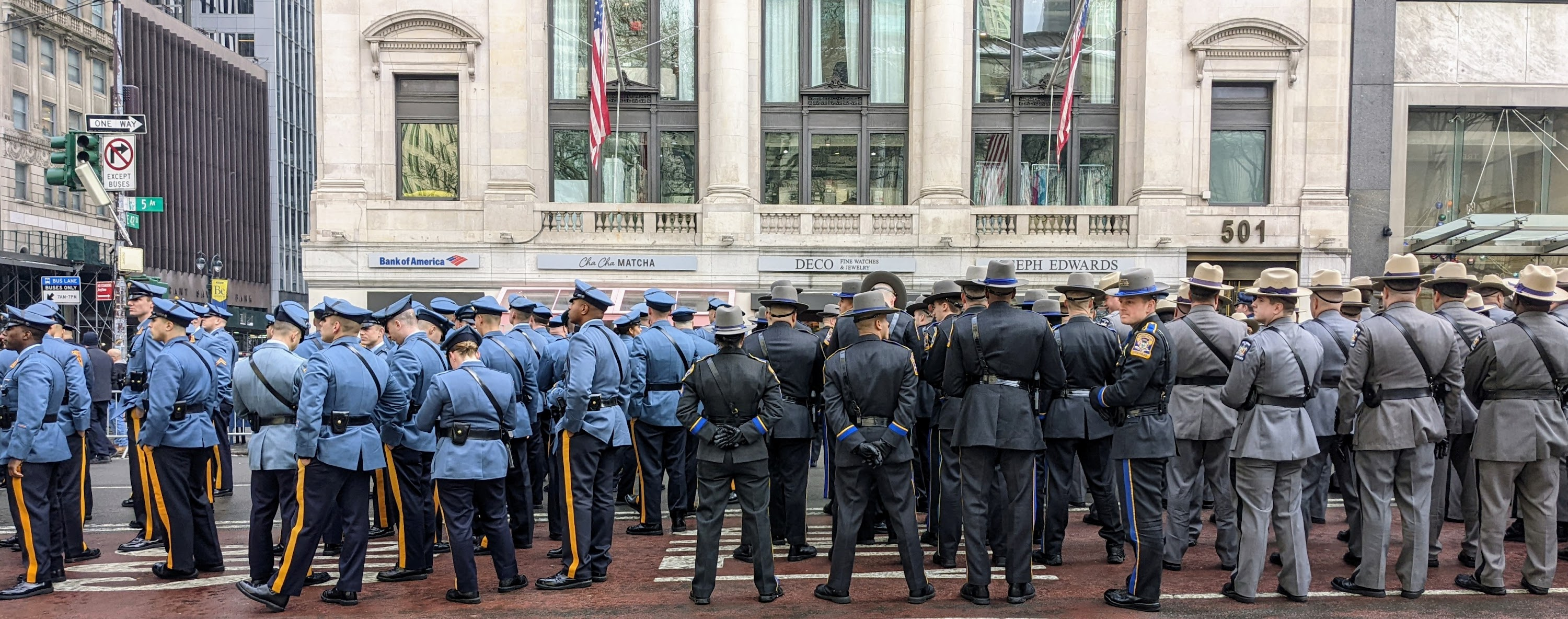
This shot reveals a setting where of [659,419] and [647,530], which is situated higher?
[659,419]

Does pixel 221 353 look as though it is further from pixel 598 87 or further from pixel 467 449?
pixel 598 87

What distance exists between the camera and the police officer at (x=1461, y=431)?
872 cm

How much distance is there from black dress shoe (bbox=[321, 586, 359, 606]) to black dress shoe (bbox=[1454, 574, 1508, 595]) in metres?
8.42

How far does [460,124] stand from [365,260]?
12.3 ft

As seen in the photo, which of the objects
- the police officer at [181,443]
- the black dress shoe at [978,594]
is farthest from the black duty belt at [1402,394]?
the police officer at [181,443]

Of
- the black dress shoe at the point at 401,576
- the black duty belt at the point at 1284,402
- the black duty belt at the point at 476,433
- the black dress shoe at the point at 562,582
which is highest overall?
the black duty belt at the point at 1284,402

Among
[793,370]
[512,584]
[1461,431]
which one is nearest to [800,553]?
[793,370]

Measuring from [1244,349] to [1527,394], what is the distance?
2.17 m

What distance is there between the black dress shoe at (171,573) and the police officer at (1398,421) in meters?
9.23

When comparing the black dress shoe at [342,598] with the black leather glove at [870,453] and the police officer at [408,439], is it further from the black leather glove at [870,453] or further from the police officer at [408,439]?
the black leather glove at [870,453]

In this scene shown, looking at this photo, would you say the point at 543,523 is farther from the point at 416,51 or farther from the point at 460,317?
the point at 416,51

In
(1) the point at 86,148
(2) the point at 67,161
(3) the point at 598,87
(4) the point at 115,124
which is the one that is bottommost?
(2) the point at 67,161

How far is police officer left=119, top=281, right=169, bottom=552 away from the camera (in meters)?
9.65

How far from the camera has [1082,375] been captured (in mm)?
8359
